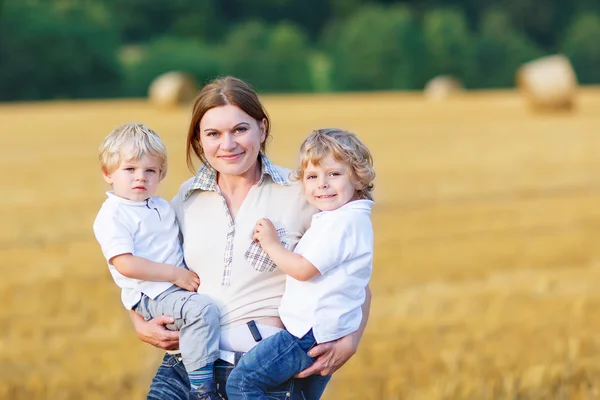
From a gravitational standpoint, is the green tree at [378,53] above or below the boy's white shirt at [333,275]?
above

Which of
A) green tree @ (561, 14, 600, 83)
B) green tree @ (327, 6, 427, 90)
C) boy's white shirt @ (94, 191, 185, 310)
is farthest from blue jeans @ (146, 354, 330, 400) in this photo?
green tree @ (561, 14, 600, 83)

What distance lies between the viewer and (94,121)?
25.9 metres

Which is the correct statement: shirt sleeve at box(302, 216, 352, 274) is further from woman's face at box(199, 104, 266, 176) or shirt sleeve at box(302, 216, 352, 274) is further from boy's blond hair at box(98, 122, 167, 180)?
boy's blond hair at box(98, 122, 167, 180)

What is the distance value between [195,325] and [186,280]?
15 cm

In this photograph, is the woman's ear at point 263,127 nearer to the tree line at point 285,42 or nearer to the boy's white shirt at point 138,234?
the boy's white shirt at point 138,234

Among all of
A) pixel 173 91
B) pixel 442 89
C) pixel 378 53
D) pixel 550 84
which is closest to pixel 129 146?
pixel 550 84

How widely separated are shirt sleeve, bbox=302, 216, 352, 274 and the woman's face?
302mm

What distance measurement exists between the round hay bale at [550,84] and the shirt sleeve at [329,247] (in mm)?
22657

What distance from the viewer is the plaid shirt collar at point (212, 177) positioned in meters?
3.15

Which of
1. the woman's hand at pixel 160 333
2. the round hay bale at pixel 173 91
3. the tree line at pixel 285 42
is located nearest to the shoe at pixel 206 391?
the woman's hand at pixel 160 333

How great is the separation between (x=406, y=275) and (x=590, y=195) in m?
5.94

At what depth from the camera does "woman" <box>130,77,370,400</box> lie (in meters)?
3.07

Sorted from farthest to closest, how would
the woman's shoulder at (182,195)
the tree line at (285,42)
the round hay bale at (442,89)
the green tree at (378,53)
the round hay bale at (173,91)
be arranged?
the green tree at (378,53)
the tree line at (285,42)
the round hay bale at (442,89)
the round hay bale at (173,91)
the woman's shoulder at (182,195)

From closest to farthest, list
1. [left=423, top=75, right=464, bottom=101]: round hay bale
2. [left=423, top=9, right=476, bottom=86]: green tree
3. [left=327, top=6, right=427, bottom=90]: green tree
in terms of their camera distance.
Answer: [left=423, top=75, right=464, bottom=101]: round hay bale
[left=327, top=6, right=427, bottom=90]: green tree
[left=423, top=9, right=476, bottom=86]: green tree
